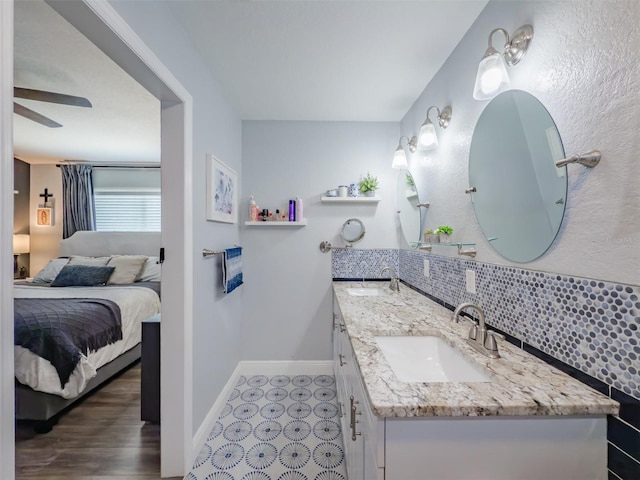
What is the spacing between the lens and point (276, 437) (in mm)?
1776

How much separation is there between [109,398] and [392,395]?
2600 millimetres

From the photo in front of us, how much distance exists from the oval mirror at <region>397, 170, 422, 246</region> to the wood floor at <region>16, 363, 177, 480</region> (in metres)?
2.27

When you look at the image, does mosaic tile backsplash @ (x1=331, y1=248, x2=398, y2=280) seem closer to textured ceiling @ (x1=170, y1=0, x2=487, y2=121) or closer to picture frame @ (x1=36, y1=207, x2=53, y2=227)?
textured ceiling @ (x1=170, y1=0, x2=487, y2=121)

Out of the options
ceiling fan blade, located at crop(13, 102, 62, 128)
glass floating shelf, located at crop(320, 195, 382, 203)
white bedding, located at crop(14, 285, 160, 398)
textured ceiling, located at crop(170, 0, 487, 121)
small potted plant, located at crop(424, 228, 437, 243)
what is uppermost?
textured ceiling, located at crop(170, 0, 487, 121)

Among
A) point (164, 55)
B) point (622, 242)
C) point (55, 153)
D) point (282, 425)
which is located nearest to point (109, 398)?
point (282, 425)

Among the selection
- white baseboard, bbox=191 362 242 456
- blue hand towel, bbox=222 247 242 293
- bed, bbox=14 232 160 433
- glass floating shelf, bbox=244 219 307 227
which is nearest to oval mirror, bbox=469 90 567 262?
glass floating shelf, bbox=244 219 307 227

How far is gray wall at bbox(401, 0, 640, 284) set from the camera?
0.71 meters

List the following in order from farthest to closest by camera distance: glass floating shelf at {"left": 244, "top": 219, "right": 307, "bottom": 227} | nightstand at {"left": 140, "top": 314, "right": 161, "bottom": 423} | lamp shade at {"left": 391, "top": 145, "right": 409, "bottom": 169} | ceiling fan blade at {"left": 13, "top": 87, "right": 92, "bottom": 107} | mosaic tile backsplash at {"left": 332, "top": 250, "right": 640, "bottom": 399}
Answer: glass floating shelf at {"left": 244, "top": 219, "right": 307, "bottom": 227}, lamp shade at {"left": 391, "top": 145, "right": 409, "bottom": 169}, ceiling fan blade at {"left": 13, "top": 87, "right": 92, "bottom": 107}, nightstand at {"left": 140, "top": 314, "right": 161, "bottom": 423}, mosaic tile backsplash at {"left": 332, "top": 250, "right": 640, "bottom": 399}

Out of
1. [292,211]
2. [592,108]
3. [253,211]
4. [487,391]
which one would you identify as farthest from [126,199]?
[592,108]

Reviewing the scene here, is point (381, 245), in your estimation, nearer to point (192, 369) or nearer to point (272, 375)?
point (272, 375)

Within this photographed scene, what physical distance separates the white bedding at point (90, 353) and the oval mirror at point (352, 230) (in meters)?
2.25

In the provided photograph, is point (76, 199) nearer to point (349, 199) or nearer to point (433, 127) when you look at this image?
point (349, 199)

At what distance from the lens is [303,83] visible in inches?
78.4

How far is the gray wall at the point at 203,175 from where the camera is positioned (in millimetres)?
1256
